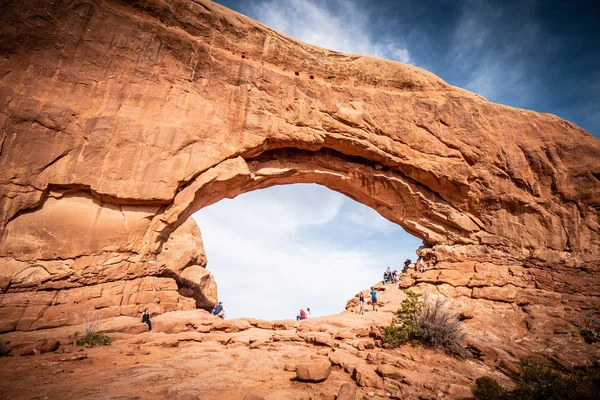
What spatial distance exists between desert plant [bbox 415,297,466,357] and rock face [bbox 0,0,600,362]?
16.5 feet

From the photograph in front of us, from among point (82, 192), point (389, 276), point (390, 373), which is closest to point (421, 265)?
point (389, 276)

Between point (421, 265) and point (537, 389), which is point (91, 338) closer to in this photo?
point (537, 389)

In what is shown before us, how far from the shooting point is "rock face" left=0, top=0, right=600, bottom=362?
35.2ft

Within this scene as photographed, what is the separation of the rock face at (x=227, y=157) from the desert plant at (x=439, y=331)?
5.02 meters

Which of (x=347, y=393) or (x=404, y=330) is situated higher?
(x=404, y=330)

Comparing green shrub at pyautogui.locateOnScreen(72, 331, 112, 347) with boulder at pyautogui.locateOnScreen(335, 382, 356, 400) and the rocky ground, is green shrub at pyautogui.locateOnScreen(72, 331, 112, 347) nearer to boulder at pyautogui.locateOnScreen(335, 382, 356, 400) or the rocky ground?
the rocky ground

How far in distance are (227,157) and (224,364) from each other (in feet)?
30.1

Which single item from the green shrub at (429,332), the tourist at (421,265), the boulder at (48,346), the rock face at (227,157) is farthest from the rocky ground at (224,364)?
the tourist at (421,265)

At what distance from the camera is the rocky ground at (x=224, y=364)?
5863 millimetres

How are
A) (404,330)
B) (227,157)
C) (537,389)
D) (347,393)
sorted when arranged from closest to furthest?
(347,393) < (537,389) < (404,330) < (227,157)

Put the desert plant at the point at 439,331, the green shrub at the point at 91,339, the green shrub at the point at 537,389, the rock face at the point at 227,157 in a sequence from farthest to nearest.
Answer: the rock face at the point at 227,157 → the desert plant at the point at 439,331 → the green shrub at the point at 91,339 → the green shrub at the point at 537,389

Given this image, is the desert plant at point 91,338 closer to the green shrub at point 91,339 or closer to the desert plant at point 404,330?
the green shrub at point 91,339

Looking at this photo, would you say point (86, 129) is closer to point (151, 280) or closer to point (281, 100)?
point (151, 280)

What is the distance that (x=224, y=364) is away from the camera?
7496 mm
